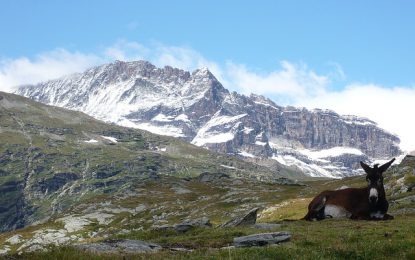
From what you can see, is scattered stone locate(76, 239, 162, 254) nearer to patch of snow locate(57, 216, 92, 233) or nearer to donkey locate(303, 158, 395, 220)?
donkey locate(303, 158, 395, 220)

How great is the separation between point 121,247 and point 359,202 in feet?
52.7

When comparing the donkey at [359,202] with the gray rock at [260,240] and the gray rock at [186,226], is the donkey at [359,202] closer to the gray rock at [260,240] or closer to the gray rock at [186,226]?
the gray rock at [186,226]

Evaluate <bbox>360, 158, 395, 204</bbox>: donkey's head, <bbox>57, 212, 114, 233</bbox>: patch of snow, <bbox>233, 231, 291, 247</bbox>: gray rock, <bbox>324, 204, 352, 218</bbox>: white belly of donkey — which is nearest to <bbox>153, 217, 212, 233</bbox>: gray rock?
<bbox>324, 204, 352, 218</bbox>: white belly of donkey

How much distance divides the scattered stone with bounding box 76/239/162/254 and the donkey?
13.5 m

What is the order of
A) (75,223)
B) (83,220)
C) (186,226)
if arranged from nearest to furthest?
(186,226) → (75,223) → (83,220)

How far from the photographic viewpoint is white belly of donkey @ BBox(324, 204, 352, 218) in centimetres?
3103

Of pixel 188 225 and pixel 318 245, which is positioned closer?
pixel 318 245

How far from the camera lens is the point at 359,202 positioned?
99.2 feet

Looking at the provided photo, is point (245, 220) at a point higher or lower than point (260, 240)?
higher

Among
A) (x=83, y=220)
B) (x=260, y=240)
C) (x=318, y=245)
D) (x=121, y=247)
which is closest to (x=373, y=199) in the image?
(x=318, y=245)

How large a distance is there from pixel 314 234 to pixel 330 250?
5.90m

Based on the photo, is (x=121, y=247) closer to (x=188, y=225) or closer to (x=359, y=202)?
(x=188, y=225)

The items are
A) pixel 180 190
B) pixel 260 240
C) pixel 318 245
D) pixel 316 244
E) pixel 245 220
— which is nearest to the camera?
pixel 318 245

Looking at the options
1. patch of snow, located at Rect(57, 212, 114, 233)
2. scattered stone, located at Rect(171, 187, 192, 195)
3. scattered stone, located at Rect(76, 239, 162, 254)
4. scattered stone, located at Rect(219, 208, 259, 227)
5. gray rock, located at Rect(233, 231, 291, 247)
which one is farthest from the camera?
scattered stone, located at Rect(171, 187, 192, 195)
